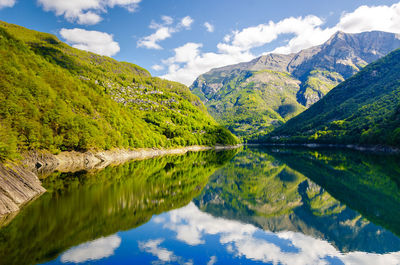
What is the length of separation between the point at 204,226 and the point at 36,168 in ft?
157

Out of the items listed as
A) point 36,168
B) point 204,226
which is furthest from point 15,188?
point 36,168

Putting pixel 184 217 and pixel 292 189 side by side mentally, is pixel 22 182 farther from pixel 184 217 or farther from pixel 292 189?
pixel 292 189

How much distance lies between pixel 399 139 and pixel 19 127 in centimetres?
13126

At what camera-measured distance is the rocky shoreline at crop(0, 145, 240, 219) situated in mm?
24766

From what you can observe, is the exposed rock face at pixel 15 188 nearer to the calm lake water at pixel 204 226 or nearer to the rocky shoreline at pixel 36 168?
the rocky shoreline at pixel 36 168

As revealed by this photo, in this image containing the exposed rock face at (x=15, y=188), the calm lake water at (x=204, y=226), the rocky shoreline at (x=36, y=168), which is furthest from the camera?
the rocky shoreline at (x=36, y=168)

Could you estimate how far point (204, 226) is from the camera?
23.8m

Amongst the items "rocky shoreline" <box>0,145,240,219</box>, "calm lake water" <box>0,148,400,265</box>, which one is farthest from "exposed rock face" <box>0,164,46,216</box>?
"calm lake water" <box>0,148,400,265</box>

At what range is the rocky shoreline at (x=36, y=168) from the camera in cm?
2477

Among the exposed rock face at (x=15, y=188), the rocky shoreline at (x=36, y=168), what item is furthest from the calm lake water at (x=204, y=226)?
the rocky shoreline at (x=36, y=168)

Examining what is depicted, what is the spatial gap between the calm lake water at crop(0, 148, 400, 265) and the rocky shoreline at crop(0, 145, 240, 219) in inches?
67.9

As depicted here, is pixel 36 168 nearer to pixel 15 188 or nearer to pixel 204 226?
pixel 15 188

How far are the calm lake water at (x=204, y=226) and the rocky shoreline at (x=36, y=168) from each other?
67.9 inches

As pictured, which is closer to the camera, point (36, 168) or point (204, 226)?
point (204, 226)
